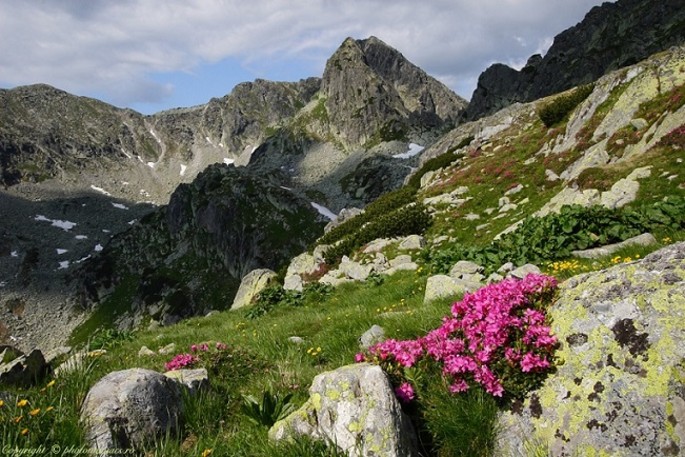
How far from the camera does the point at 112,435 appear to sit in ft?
14.1

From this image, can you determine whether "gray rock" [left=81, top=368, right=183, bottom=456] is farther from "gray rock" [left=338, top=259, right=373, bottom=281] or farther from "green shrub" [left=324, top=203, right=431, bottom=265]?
"green shrub" [left=324, top=203, right=431, bottom=265]

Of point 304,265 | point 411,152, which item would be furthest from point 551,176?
point 411,152

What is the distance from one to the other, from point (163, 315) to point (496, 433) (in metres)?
154

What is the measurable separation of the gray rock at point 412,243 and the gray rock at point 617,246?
13633 millimetres

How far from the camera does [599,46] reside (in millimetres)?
161000

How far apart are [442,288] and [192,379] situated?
6580 mm

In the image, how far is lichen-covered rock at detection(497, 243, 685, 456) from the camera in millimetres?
3906

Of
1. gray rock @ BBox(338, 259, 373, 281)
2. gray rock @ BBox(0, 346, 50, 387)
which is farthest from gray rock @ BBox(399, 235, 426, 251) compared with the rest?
gray rock @ BBox(0, 346, 50, 387)

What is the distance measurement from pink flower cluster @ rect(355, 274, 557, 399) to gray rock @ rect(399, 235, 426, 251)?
66.5 ft

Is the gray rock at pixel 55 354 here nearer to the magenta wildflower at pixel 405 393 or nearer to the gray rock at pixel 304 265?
→ the magenta wildflower at pixel 405 393

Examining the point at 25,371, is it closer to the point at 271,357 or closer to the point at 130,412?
the point at 271,357

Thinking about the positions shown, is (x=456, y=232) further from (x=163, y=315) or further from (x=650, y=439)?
(x=163, y=315)

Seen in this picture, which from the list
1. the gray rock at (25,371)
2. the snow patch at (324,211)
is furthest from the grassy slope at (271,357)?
the snow patch at (324,211)

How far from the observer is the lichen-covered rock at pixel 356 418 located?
4168 mm
